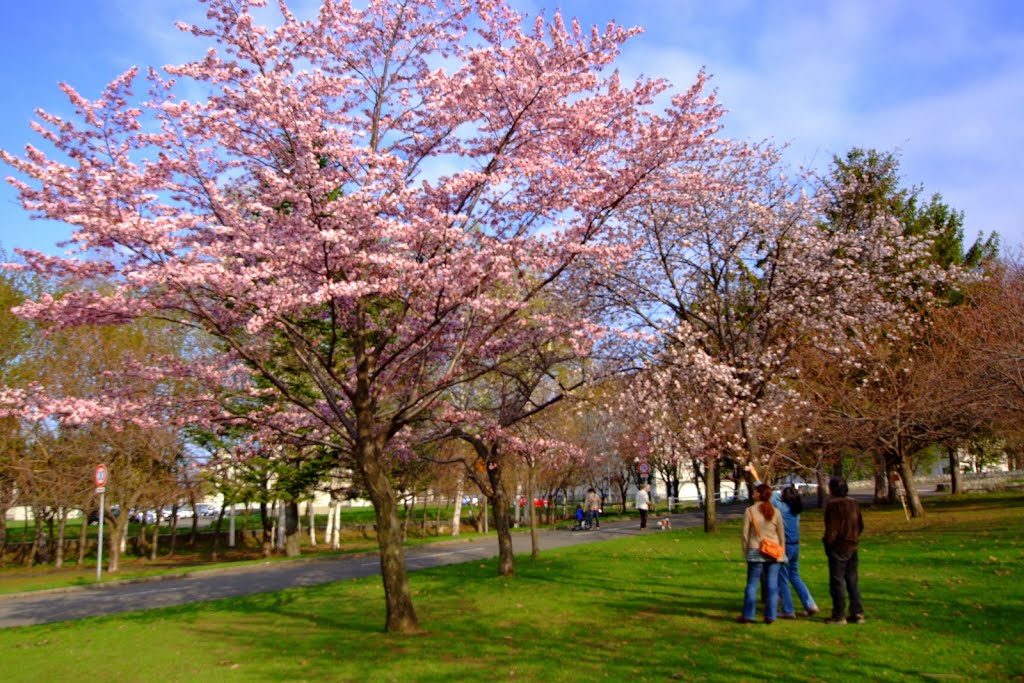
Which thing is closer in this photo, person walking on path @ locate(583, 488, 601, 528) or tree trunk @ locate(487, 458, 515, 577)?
tree trunk @ locate(487, 458, 515, 577)

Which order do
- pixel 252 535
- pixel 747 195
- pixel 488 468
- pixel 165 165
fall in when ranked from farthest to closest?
pixel 252 535, pixel 747 195, pixel 488 468, pixel 165 165

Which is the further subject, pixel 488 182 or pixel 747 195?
pixel 747 195

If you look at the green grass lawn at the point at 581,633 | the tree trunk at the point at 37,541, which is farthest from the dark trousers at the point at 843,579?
the tree trunk at the point at 37,541

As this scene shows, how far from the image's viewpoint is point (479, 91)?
1095 cm

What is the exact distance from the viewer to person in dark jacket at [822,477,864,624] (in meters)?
9.48

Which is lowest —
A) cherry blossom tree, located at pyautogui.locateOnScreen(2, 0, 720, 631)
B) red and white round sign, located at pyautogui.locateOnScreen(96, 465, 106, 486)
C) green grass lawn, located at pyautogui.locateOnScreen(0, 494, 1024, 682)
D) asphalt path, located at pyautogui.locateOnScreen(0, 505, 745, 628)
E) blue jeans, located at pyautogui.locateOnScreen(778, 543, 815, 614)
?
asphalt path, located at pyautogui.locateOnScreen(0, 505, 745, 628)

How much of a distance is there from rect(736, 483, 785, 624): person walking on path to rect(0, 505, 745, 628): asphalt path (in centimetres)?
1102

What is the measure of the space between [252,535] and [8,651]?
35799mm

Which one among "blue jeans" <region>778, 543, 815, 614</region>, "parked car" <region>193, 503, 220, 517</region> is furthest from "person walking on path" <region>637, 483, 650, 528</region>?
"parked car" <region>193, 503, 220, 517</region>

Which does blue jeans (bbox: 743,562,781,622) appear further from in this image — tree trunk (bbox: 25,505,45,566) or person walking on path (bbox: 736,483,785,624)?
tree trunk (bbox: 25,505,45,566)

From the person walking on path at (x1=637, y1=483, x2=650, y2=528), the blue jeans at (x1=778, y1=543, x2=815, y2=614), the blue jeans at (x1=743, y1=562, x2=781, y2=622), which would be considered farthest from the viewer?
the person walking on path at (x1=637, y1=483, x2=650, y2=528)

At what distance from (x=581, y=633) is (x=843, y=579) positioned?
3.29 metres

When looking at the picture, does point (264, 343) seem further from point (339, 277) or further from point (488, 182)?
point (488, 182)


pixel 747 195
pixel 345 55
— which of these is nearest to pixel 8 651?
pixel 345 55
